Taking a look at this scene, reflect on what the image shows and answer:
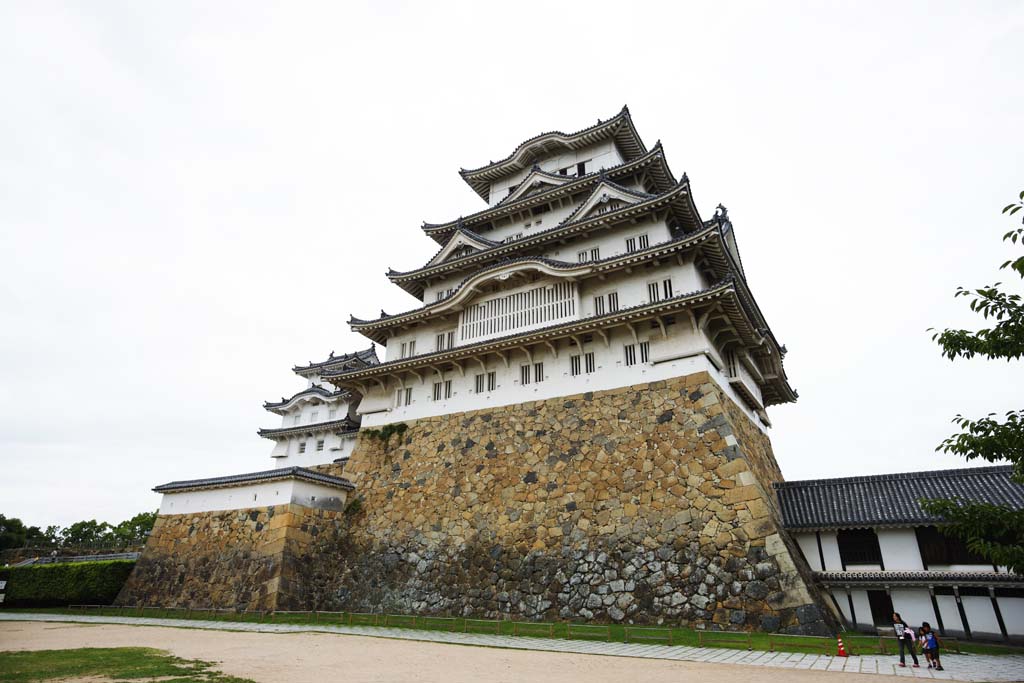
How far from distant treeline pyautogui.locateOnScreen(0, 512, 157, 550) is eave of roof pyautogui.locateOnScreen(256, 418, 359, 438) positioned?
14.9 meters

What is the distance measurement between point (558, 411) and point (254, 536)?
13.1m

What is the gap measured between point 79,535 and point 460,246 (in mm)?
62108

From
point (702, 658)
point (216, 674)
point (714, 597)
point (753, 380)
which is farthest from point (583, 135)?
point (216, 674)

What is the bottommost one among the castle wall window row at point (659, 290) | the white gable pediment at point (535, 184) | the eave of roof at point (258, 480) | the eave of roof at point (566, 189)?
the eave of roof at point (258, 480)

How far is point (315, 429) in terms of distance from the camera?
38969 mm

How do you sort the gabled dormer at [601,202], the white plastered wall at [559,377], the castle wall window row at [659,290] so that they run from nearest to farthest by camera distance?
the white plastered wall at [559,377], the castle wall window row at [659,290], the gabled dormer at [601,202]

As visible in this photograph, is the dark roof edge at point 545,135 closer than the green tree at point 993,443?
No

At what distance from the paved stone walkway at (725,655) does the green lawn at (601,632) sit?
564 millimetres

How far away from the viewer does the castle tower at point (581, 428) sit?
1612cm

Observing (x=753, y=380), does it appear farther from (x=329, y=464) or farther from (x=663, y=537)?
(x=329, y=464)

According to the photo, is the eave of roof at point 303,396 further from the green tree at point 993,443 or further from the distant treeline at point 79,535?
the green tree at point 993,443

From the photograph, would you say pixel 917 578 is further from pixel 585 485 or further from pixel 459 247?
pixel 459 247

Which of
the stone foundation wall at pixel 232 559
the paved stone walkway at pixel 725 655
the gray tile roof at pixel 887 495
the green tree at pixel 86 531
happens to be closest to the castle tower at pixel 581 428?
the gray tile roof at pixel 887 495

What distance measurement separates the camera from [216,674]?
9.05m
